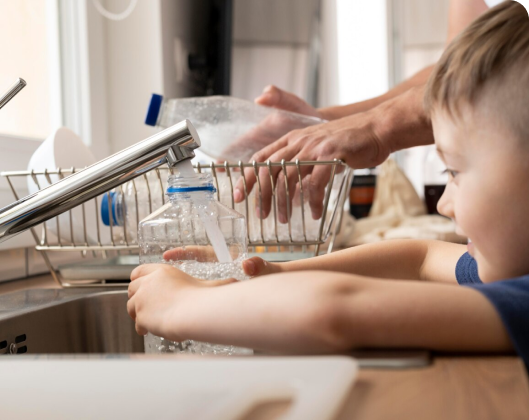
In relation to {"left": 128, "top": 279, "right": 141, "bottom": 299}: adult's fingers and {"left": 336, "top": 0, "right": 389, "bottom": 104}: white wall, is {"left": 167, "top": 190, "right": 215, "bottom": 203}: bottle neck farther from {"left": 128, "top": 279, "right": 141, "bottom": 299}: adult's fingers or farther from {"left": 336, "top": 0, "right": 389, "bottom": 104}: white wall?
{"left": 336, "top": 0, "right": 389, "bottom": 104}: white wall

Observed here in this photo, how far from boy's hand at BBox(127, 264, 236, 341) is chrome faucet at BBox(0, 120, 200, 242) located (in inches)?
4.9

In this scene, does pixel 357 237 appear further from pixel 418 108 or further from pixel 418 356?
pixel 418 356

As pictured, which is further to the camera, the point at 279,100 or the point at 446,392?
the point at 279,100

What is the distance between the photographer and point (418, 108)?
3.00ft

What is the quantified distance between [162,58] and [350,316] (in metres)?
1.55

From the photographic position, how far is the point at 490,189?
47 centimetres

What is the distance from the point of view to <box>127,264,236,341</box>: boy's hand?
0.44m

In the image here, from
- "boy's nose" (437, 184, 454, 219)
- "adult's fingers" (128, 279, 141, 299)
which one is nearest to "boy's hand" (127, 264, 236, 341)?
"adult's fingers" (128, 279, 141, 299)

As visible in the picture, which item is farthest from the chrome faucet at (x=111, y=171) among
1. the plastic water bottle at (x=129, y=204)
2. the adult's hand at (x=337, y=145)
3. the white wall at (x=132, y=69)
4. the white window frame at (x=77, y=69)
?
the white wall at (x=132, y=69)

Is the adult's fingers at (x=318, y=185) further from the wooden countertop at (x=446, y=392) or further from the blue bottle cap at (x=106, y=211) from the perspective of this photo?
the wooden countertop at (x=446, y=392)

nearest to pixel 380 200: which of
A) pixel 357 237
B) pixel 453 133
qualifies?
pixel 357 237

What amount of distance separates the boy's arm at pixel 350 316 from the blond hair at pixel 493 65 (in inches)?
6.9

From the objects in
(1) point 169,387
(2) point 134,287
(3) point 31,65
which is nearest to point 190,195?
(2) point 134,287

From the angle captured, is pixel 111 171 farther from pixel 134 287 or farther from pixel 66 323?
pixel 66 323
